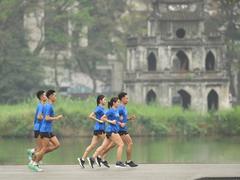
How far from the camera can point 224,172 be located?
19.1 metres

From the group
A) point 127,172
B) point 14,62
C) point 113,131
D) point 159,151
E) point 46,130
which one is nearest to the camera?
point 127,172

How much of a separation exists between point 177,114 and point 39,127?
31.9 m

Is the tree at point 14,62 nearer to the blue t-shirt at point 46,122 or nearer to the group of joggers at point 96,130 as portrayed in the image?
the group of joggers at point 96,130

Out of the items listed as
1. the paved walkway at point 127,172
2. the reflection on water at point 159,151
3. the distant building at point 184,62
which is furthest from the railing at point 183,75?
the paved walkway at point 127,172

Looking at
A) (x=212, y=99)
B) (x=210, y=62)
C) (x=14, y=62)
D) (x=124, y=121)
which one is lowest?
(x=124, y=121)

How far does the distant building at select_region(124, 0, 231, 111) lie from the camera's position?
61125mm

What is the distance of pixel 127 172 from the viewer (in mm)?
19906

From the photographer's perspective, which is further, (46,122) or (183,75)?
(183,75)

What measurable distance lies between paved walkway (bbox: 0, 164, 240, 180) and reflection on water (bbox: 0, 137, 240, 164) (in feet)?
28.0

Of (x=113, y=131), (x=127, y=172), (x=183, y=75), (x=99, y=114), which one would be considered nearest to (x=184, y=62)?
(x=183, y=75)

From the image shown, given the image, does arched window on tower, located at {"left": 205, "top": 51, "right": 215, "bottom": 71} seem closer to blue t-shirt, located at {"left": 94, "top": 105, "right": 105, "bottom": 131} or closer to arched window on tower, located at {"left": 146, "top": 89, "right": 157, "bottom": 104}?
arched window on tower, located at {"left": 146, "top": 89, "right": 157, "bottom": 104}

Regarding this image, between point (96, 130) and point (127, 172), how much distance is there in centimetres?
217

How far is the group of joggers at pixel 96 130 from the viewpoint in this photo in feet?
68.3

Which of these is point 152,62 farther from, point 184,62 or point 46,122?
point 46,122
